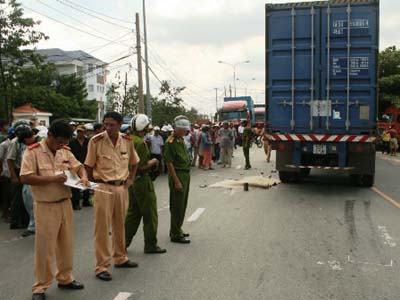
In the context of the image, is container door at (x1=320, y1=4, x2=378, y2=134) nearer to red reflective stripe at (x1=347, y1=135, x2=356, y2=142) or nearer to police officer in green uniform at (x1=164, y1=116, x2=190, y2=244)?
red reflective stripe at (x1=347, y1=135, x2=356, y2=142)

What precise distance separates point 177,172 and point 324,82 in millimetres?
6074

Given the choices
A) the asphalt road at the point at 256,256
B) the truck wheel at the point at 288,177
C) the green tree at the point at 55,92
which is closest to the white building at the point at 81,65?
the green tree at the point at 55,92

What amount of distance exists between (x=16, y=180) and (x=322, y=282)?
5.18 m

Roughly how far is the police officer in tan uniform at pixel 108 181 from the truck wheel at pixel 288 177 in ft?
28.6

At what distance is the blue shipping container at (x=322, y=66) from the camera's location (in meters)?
12.0

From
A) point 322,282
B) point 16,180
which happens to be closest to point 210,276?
point 322,282

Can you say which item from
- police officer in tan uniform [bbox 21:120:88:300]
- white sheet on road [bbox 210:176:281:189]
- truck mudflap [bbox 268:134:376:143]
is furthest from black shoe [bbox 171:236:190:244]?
white sheet on road [bbox 210:176:281:189]

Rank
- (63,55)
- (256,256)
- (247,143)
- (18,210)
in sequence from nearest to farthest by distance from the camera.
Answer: (256,256) < (18,210) < (247,143) < (63,55)

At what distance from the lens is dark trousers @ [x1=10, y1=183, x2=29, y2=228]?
8.83 m

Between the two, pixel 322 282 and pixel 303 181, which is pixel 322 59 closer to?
pixel 303 181

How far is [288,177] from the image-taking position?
47.1 feet

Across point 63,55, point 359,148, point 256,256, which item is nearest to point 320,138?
point 359,148

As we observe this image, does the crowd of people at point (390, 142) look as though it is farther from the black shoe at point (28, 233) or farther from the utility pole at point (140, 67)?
the black shoe at point (28, 233)

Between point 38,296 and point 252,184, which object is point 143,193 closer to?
point 38,296
